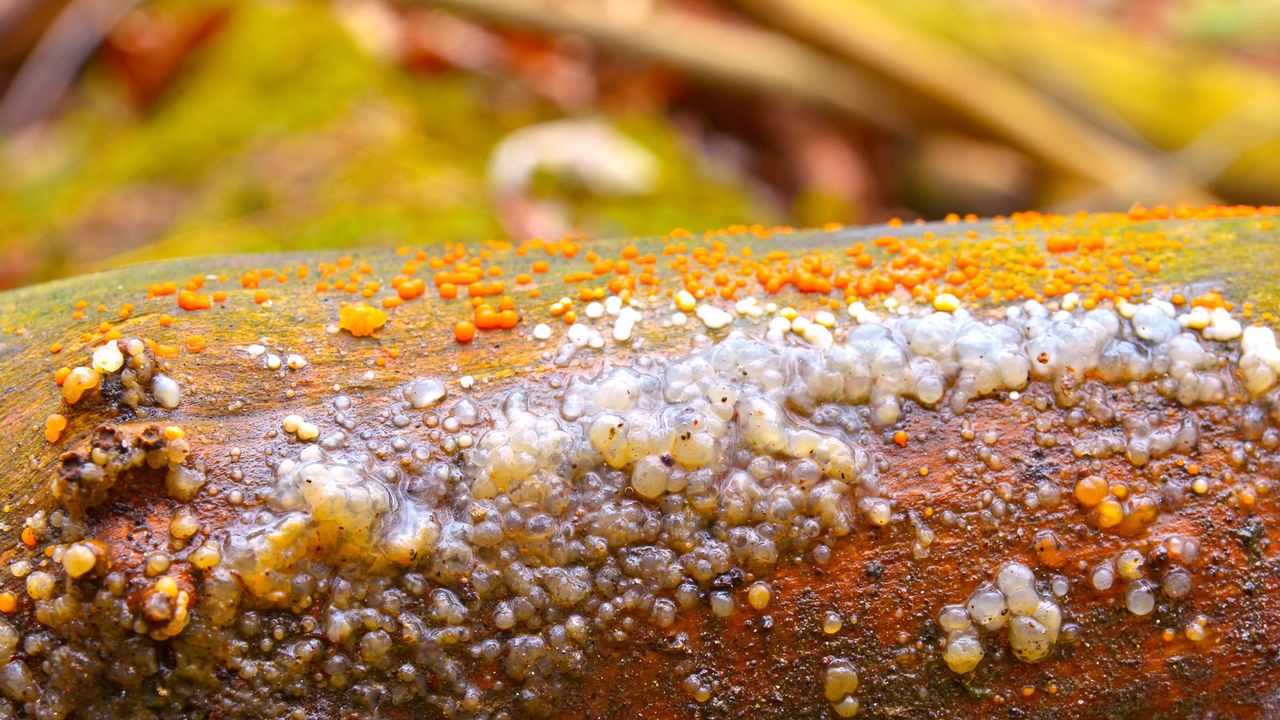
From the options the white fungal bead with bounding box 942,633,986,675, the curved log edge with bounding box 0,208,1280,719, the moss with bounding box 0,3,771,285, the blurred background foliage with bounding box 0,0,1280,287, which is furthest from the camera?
the blurred background foliage with bounding box 0,0,1280,287

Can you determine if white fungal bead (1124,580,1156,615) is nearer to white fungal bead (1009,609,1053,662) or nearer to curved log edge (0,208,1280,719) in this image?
curved log edge (0,208,1280,719)

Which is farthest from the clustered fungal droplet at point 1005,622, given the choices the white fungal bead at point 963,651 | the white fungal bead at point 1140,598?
the white fungal bead at point 1140,598

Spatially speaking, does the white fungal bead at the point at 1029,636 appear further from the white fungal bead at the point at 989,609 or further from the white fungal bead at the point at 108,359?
the white fungal bead at the point at 108,359

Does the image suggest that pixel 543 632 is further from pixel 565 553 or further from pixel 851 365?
pixel 851 365

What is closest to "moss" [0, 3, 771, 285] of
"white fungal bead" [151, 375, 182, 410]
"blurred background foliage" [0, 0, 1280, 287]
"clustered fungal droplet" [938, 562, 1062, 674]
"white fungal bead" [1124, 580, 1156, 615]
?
"blurred background foliage" [0, 0, 1280, 287]

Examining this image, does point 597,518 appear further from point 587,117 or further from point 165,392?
point 587,117
